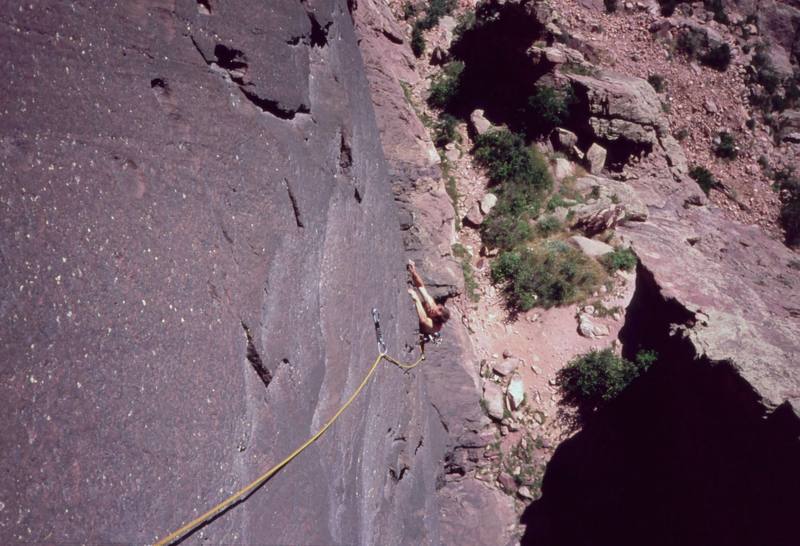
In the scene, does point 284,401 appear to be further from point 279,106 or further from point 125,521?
point 279,106

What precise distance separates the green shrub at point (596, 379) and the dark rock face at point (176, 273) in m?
5.21

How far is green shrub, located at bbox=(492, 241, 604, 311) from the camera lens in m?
8.46

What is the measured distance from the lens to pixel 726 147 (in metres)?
13.8

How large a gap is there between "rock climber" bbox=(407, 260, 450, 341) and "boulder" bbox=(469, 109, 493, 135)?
5.62 metres

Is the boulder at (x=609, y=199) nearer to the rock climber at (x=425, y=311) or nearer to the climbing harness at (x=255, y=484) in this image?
the rock climber at (x=425, y=311)

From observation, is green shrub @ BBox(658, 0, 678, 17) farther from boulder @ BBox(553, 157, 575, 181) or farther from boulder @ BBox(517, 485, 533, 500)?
boulder @ BBox(517, 485, 533, 500)

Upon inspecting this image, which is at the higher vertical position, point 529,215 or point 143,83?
point 143,83

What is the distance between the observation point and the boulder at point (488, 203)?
945 cm

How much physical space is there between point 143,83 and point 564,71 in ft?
34.9

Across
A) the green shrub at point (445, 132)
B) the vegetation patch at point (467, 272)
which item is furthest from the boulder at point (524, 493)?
the green shrub at point (445, 132)

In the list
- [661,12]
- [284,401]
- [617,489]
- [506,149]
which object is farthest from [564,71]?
[284,401]

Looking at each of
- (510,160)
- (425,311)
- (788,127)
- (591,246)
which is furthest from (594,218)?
(788,127)

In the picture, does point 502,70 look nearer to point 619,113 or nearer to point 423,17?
point 619,113

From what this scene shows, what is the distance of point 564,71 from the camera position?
10750 millimetres
